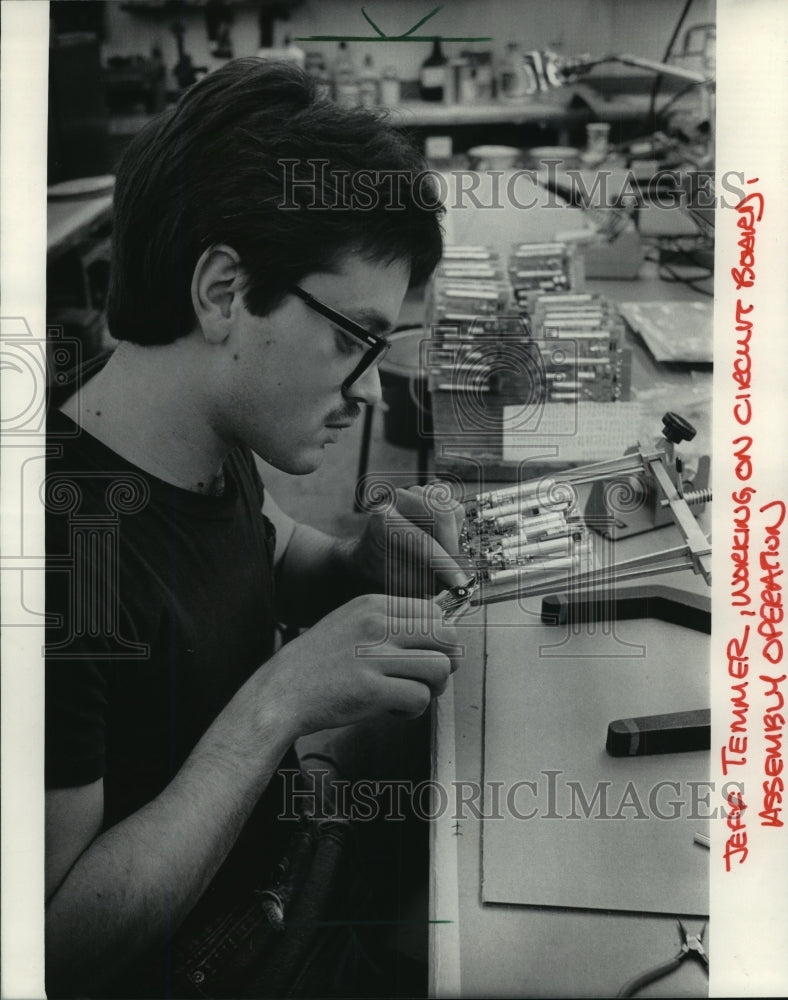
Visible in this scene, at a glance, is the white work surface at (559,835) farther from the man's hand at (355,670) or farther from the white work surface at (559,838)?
the man's hand at (355,670)

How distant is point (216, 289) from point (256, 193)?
108 millimetres

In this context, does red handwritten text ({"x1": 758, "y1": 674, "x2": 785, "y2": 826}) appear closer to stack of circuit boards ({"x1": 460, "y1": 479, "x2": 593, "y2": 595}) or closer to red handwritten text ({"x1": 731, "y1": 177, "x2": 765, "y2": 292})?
stack of circuit boards ({"x1": 460, "y1": 479, "x2": 593, "y2": 595})

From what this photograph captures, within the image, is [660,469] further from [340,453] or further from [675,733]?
[340,453]

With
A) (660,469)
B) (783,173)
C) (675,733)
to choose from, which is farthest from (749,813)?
(783,173)

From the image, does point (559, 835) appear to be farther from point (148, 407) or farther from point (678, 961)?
point (148, 407)

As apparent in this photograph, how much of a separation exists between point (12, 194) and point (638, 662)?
940mm

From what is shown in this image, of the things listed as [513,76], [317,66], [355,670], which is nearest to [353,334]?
[355,670]

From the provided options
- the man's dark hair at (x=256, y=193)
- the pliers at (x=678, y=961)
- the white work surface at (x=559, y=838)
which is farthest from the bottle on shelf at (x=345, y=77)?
the pliers at (x=678, y=961)

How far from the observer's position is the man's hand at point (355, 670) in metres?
1.00

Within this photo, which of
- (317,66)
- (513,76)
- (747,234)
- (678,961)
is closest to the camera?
(678,961)

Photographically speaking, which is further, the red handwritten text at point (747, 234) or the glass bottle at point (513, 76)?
the glass bottle at point (513, 76)

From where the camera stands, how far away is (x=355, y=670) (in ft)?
3.31

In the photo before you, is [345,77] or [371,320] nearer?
[371,320]
